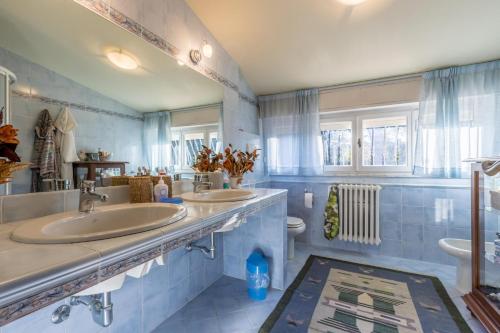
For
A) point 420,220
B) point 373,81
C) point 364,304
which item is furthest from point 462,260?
point 373,81

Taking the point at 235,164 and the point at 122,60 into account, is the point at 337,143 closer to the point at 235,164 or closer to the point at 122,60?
the point at 235,164

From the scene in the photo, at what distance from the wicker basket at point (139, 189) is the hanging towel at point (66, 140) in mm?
266

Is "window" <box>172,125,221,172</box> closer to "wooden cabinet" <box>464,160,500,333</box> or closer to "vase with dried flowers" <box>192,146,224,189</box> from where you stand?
"vase with dried flowers" <box>192,146,224,189</box>

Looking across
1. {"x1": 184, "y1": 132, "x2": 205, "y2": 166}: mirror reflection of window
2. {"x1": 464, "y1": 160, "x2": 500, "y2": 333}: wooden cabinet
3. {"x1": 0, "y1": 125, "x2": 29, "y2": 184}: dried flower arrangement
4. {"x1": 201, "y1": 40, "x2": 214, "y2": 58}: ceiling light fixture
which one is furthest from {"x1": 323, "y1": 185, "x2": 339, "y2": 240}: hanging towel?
{"x1": 0, "y1": 125, "x2": 29, "y2": 184}: dried flower arrangement

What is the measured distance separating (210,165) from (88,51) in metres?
1.05

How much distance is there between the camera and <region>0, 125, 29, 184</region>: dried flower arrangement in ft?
2.29

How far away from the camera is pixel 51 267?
1.55 feet

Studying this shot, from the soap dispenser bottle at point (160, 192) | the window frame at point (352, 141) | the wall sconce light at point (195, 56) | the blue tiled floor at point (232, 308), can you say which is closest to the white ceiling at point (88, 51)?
the wall sconce light at point (195, 56)

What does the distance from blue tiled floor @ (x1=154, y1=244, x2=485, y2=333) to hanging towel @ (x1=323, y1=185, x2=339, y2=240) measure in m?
0.52

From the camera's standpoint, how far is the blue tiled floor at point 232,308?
58.1 inches

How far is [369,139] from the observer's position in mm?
2654

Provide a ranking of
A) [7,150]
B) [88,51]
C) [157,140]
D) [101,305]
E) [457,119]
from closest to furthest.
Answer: [7,150] → [101,305] → [88,51] → [157,140] → [457,119]

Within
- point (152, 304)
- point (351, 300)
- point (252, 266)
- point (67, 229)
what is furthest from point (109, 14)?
point (351, 300)

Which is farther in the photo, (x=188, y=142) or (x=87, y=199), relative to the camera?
(x=188, y=142)
